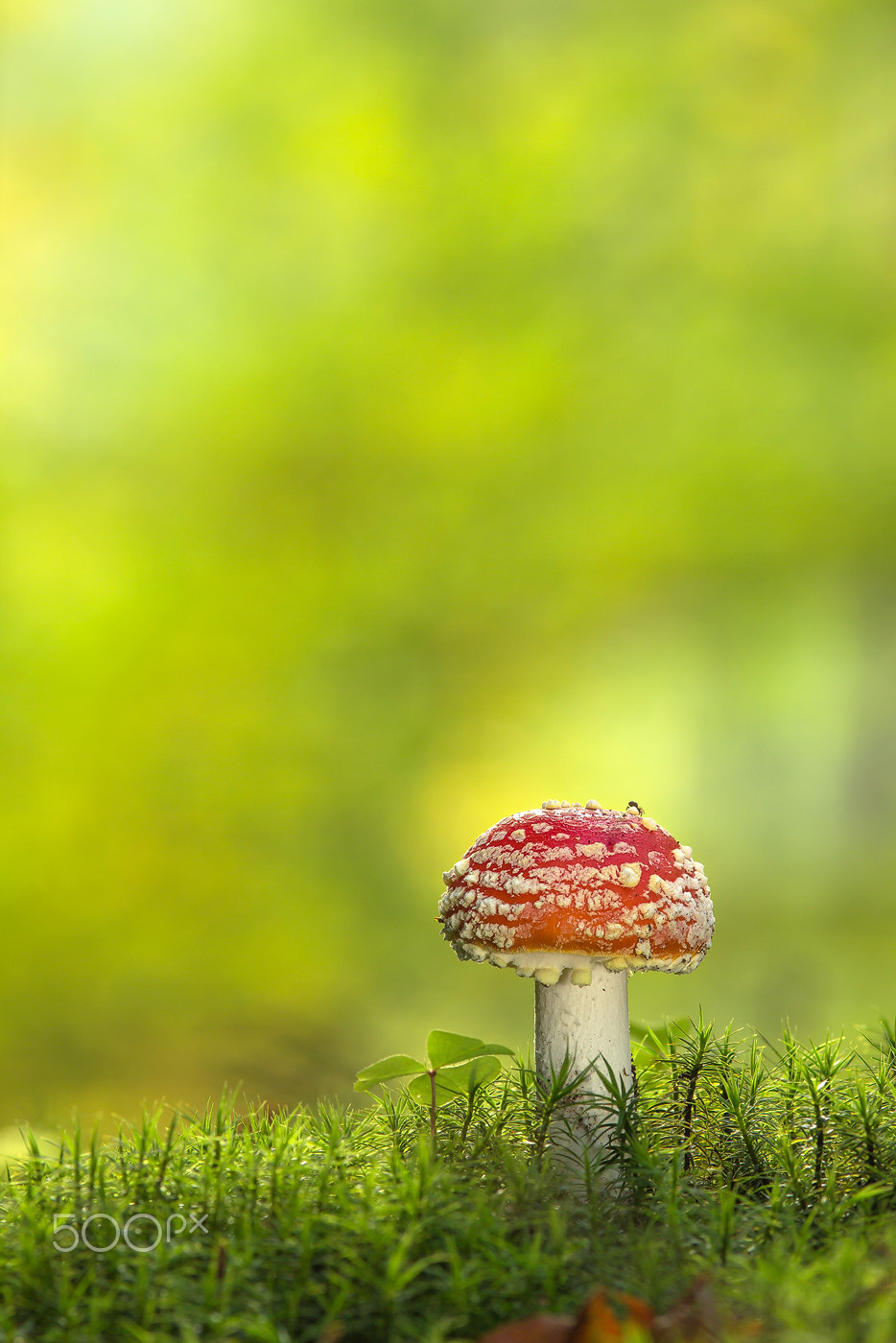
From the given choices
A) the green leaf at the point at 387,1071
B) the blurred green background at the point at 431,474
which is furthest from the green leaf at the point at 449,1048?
the blurred green background at the point at 431,474

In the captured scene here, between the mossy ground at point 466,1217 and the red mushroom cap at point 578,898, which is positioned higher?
the red mushroom cap at point 578,898

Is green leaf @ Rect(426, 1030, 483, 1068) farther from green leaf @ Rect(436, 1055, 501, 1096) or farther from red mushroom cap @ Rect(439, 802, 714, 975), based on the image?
red mushroom cap @ Rect(439, 802, 714, 975)

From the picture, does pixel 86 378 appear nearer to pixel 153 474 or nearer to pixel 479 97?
pixel 153 474

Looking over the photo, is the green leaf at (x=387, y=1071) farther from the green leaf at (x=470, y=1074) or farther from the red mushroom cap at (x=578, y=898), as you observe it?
the red mushroom cap at (x=578, y=898)

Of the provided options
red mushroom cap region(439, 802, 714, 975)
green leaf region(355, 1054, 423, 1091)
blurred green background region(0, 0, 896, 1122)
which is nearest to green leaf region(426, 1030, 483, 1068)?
green leaf region(355, 1054, 423, 1091)

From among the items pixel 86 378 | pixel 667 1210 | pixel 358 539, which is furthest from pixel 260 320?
pixel 667 1210

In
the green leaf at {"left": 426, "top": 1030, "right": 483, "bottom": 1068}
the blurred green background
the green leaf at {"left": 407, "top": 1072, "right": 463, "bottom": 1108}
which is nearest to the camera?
the green leaf at {"left": 426, "top": 1030, "right": 483, "bottom": 1068}
